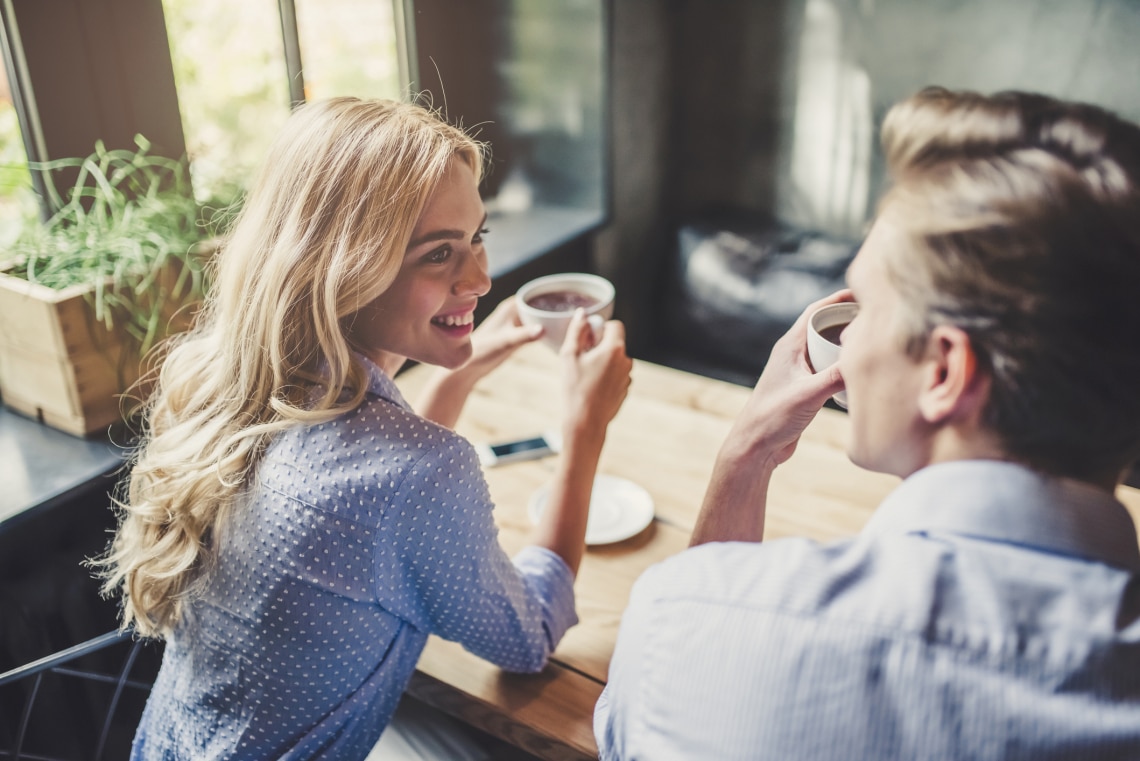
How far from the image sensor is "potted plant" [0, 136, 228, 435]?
1.36 m

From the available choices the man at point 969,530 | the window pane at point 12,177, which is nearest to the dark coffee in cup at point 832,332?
the man at point 969,530

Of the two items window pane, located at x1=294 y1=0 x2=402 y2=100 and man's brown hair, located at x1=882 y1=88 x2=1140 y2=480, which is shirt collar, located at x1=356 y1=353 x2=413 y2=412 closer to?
man's brown hair, located at x1=882 y1=88 x2=1140 y2=480

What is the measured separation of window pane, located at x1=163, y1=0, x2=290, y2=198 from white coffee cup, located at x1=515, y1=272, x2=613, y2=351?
66cm

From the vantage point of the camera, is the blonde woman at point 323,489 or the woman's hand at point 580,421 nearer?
the blonde woman at point 323,489

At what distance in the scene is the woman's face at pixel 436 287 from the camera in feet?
3.29

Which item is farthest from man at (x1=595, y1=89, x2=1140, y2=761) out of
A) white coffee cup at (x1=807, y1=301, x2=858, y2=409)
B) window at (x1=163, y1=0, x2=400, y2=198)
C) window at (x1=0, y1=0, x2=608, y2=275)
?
window at (x1=163, y1=0, x2=400, y2=198)

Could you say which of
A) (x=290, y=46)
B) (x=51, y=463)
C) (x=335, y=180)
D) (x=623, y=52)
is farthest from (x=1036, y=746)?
(x=623, y=52)

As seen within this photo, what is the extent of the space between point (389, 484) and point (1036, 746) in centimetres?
59

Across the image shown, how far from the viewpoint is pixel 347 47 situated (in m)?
2.08

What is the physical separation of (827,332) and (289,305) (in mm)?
561

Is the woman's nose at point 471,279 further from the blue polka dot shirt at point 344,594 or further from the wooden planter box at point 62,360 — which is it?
the wooden planter box at point 62,360

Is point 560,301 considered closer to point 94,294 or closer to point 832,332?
point 832,332

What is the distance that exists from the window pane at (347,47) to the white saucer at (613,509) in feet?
3.37

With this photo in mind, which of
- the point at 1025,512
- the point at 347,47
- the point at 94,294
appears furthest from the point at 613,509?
the point at 347,47
